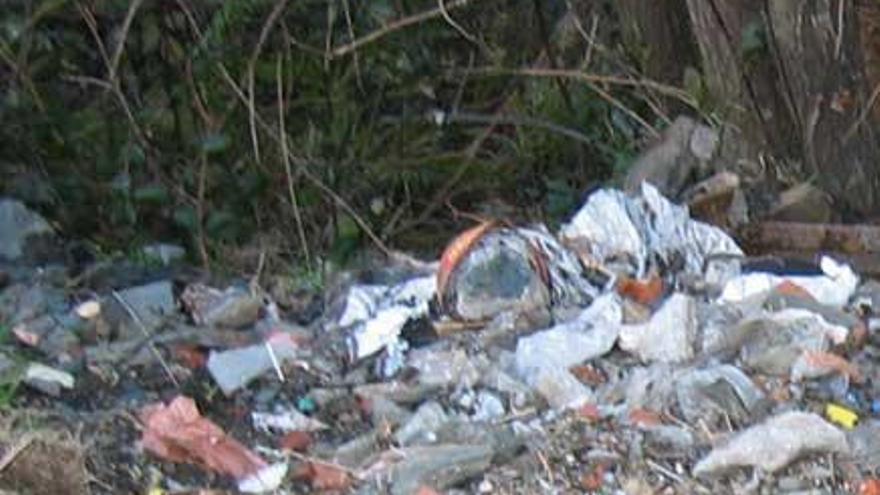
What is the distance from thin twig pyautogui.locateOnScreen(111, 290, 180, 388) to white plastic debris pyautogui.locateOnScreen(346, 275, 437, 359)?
0.37 m

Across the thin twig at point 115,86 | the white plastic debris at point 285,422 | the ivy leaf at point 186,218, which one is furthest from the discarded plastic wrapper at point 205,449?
the thin twig at point 115,86

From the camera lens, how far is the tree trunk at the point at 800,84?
16.4ft

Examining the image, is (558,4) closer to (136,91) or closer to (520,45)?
(520,45)

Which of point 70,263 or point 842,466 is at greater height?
point 842,466

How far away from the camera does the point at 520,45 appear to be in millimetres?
5672

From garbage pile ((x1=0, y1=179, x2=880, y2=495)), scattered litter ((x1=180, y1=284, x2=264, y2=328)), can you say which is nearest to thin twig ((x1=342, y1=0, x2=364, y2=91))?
garbage pile ((x1=0, y1=179, x2=880, y2=495))

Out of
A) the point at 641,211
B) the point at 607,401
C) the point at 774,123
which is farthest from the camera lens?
the point at 774,123

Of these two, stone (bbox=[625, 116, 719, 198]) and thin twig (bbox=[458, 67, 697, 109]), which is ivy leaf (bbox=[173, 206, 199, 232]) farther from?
stone (bbox=[625, 116, 719, 198])

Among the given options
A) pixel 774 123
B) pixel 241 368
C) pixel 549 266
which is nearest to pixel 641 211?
pixel 549 266

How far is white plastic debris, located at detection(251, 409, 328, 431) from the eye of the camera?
3.68 m

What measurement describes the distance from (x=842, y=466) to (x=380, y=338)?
1007mm

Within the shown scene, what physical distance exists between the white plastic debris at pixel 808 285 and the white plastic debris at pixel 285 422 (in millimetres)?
952

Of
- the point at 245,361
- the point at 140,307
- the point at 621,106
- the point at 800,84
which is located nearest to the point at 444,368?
the point at 245,361

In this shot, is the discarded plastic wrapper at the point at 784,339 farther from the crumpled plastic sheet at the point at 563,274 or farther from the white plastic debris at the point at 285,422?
the white plastic debris at the point at 285,422
